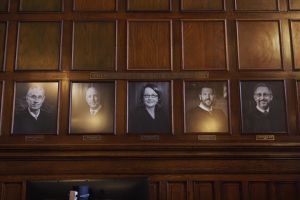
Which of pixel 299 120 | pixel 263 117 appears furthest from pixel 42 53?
pixel 299 120

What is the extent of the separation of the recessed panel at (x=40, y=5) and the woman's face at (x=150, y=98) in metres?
2.02

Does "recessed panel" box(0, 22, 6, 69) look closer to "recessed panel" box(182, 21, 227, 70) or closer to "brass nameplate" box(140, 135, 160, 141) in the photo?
"brass nameplate" box(140, 135, 160, 141)

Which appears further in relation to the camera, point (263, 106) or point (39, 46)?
point (39, 46)

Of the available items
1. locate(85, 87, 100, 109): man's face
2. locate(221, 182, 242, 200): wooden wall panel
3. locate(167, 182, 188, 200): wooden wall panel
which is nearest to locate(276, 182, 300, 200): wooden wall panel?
locate(221, 182, 242, 200): wooden wall panel

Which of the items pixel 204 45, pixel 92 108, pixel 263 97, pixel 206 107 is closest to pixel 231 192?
pixel 206 107

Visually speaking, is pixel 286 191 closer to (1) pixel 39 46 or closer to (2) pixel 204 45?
(2) pixel 204 45

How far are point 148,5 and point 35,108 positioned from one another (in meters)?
2.45

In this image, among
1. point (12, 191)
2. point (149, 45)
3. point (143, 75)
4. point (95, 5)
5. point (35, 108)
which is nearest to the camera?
point (12, 191)

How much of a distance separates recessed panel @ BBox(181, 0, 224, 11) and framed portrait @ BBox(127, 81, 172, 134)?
4.38ft

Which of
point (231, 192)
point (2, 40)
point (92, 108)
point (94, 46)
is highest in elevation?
point (2, 40)

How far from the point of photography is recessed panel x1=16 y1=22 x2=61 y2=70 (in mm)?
6039

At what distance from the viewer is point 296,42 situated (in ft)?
20.3

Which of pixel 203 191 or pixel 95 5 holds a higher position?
pixel 95 5

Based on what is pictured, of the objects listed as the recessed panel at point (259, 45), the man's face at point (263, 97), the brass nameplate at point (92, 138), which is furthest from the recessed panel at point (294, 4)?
the brass nameplate at point (92, 138)
